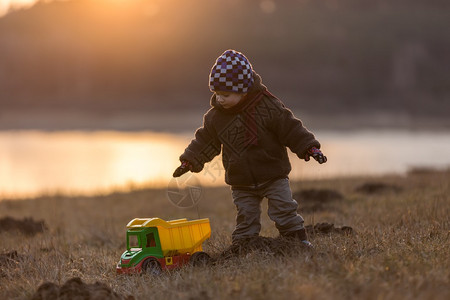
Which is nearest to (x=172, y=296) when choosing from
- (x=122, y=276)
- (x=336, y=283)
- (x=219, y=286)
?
(x=219, y=286)

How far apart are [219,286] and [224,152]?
222 cm

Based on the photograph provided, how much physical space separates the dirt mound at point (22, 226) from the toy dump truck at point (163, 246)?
14.8 ft

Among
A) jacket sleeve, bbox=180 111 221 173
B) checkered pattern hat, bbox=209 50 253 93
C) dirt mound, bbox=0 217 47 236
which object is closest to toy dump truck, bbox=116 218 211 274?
jacket sleeve, bbox=180 111 221 173

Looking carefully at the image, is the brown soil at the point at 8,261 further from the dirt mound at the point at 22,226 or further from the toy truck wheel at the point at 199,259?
the dirt mound at the point at 22,226

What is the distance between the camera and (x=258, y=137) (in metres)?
6.04

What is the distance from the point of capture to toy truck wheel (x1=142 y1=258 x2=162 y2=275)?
222 inches

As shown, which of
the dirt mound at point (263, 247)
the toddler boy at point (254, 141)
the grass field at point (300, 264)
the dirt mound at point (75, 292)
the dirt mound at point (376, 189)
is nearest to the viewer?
the grass field at point (300, 264)

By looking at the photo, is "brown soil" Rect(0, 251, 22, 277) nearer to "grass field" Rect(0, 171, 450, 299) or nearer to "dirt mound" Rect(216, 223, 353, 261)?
"grass field" Rect(0, 171, 450, 299)

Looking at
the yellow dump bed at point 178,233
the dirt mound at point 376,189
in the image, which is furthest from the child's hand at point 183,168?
the dirt mound at point 376,189

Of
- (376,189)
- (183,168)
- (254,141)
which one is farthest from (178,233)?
(376,189)

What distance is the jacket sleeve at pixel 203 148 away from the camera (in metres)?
6.36

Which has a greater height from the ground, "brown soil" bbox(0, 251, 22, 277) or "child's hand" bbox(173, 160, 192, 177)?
"child's hand" bbox(173, 160, 192, 177)

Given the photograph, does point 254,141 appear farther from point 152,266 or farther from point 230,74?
point 152,266

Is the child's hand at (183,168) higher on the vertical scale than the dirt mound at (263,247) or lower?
higher
